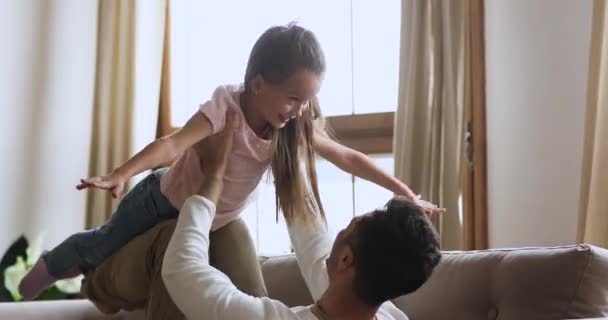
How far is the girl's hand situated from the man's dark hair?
43 centimetres

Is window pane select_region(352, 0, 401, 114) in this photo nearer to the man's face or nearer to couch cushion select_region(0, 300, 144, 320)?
couch cushion select_region(0, 300, 144, 320)

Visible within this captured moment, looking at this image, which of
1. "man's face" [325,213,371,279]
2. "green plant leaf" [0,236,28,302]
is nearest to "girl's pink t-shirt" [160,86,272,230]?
"man's face" [325,213,371,279]

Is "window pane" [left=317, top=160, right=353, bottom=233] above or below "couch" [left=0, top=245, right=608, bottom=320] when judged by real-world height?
below

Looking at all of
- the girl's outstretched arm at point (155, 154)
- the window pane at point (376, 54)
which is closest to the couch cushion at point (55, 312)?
the girl's outstretched arm at point (155, 154)

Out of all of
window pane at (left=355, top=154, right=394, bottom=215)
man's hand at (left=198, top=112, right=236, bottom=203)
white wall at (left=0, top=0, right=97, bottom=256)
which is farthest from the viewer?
white wall at (left=0, top=0, right=97, bottom=256)

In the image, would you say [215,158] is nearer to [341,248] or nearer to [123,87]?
[341,248]

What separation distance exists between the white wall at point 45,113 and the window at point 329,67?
1.35 feet

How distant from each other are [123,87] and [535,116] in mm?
1841

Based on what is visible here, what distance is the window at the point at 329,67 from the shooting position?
3.24m

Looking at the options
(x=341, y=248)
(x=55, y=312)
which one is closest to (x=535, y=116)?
(x=341, y=248)

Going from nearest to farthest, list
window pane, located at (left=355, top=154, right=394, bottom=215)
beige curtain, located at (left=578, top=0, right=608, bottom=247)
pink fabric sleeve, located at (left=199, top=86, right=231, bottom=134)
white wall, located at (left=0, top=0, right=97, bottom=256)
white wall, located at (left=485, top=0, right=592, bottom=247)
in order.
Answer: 1. pink fabric sleeve, located at (left=199, top=86, right=231, bottom=134)
2. beige curtain, located at (left=578, top=0, right=608, bottom=247)
3. white wall, located at (left=485, top=0, right=592, bottom=247)
4. window pane, located at (left=355, top=154, right=394, bottom=215)
5. white wall, located at (left=0, top=0, right=97, bottom=256)

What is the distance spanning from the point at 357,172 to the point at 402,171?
107cm

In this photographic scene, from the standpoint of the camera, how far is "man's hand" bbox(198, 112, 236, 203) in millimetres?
1513

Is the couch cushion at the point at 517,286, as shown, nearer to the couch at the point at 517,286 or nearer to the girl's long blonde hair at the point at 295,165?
the couch at the point at 517,286
